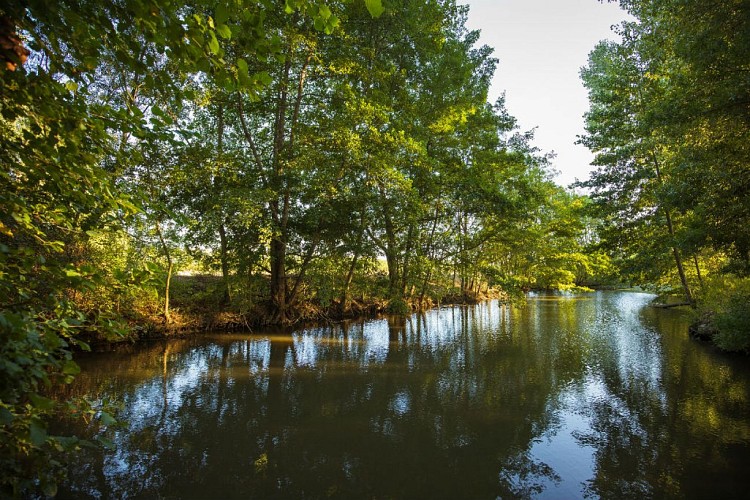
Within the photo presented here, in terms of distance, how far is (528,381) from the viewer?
8.11 meters

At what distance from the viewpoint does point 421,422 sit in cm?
596

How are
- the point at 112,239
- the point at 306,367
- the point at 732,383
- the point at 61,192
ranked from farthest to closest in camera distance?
the point at 112,239
the point at 306,367
the point at 732,383
the point at 61,192

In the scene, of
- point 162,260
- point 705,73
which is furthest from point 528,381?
point 162,260

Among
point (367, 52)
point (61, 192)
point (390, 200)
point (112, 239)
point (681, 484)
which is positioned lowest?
point (681, 484)

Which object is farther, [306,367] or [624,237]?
[624,237]

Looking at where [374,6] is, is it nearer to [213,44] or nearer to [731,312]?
[213,44]

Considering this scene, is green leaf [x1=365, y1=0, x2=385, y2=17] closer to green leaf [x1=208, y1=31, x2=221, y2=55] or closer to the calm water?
green leaf [x1=208, y1=31, x2=221, y2=55]

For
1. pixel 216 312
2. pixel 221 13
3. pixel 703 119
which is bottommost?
pixel 216 312

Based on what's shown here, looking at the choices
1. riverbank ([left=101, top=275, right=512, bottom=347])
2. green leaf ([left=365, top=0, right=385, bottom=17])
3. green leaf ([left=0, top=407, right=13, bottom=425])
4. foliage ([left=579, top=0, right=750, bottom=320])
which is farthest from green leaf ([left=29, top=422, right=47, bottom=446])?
foliage ([left=579, top=0, right=750, bottom=320])

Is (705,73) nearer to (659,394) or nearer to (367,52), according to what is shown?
(659,394)

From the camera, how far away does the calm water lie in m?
4.28

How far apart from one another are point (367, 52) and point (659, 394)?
14.9m

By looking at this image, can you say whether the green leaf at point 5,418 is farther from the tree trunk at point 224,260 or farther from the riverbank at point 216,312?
the tree trunk at point 224,260

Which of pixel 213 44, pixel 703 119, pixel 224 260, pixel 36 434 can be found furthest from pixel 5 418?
pixel 224 260
